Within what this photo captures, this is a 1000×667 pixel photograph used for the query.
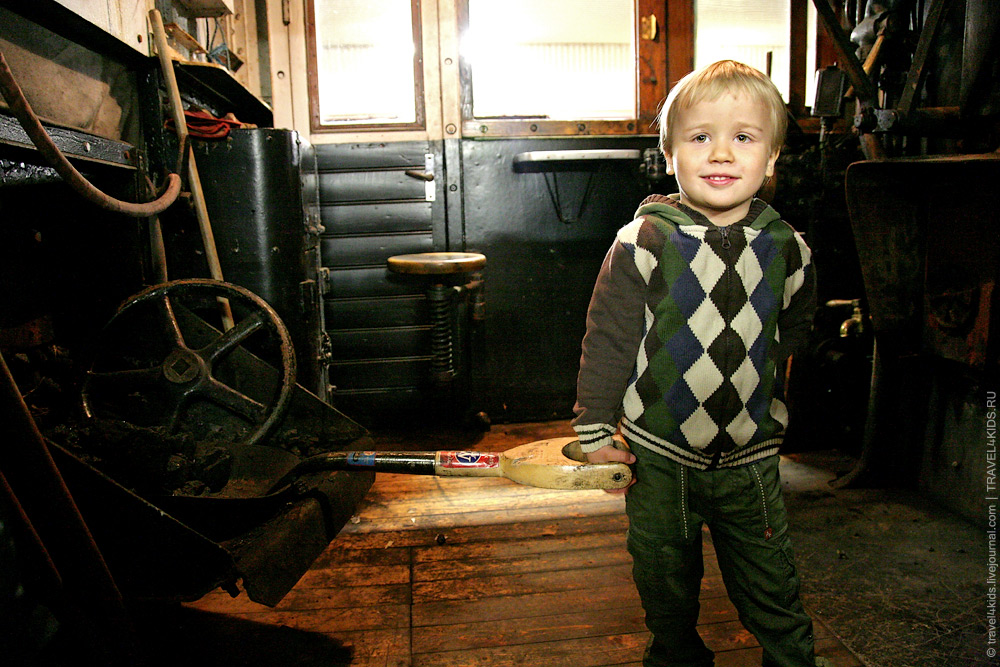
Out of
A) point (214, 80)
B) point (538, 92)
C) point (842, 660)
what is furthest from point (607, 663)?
point (538, 92)

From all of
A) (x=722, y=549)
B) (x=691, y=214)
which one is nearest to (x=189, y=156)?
(x=691, y=214)

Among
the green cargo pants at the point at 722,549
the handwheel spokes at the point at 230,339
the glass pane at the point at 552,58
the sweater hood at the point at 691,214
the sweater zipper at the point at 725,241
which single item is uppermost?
the glass pane at the point at 552,58

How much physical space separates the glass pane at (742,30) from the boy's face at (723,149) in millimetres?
3054

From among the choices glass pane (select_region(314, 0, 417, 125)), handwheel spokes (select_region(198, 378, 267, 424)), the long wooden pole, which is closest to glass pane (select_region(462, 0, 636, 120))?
glass pane (select_region(314, 0, 417, 125))

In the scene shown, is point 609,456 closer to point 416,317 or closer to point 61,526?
point 61,526

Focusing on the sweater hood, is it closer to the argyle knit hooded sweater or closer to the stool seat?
the argyle knit hooded sweater

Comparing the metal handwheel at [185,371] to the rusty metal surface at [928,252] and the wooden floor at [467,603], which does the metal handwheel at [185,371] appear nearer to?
the wooden floor at [467,603]

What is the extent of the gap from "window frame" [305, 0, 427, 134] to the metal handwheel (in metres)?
1.87

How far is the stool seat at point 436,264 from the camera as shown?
3.10 m

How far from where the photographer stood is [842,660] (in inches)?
63.0

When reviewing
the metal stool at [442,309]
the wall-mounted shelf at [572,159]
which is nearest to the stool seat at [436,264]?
the metal stool at [442,309]

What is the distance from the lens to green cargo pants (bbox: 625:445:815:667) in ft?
4.22

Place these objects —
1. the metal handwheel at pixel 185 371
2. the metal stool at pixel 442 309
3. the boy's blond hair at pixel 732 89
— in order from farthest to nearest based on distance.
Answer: the metal stool at pixel 442 309 < the metal handwheel at pixel 185 371 < the boy's blond hair at pixel 732 89

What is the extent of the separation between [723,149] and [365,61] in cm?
321
